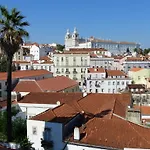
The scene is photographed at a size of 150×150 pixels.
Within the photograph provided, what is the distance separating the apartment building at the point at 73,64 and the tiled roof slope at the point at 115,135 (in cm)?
6211

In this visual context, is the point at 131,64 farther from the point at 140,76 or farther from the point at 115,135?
the point at 115,135

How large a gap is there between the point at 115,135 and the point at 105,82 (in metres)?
51.3

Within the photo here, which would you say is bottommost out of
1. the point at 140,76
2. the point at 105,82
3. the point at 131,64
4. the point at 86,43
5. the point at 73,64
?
the point at 105,82

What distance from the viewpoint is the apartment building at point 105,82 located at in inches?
2753

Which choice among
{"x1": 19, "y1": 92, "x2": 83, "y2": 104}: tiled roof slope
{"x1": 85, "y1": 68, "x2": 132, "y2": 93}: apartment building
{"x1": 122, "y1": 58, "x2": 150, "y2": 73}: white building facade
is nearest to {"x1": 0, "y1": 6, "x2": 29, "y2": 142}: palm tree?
{"x1": 19, "y1": 92, "x2": 83, "y2": 104}: tiled roof slope

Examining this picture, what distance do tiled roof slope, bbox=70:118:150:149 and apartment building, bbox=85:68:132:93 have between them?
49.1 meters

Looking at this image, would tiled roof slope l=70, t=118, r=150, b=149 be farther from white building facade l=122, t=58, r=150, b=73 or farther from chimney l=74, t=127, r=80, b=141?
white building facade l=122, t=58, r=150, b=73

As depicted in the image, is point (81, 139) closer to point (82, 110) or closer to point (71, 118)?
point (71, 118)

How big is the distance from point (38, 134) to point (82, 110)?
268 inches

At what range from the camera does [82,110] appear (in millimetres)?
26359

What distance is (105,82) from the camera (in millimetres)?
70188

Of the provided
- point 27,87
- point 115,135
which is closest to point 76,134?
point 115,135

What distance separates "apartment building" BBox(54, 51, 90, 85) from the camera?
83.5m

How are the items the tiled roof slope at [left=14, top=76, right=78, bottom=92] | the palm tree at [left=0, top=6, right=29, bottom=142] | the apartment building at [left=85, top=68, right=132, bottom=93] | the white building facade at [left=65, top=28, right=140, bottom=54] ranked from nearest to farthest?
the palm tree at [left=0, top=6, right=29, bottom=142] < the tiled roof slope at [left=14, top=76, right=78, bottom=92] < the apartment building at [left=85, top=68, right=132, bottom=93] < the white building facade at [left=65, top=28, right=140, bottom=54]
